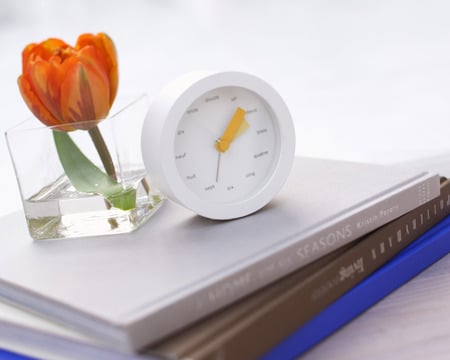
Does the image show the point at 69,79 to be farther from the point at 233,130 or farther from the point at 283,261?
the point at 283,261

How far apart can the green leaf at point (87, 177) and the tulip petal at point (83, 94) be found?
0.12ft

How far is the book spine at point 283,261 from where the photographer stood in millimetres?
639

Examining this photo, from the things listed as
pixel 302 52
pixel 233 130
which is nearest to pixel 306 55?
pixel 302 52

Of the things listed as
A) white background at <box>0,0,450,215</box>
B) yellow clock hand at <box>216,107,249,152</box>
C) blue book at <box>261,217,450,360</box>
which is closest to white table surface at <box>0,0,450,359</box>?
white background at <box>0,0,450,215</box>

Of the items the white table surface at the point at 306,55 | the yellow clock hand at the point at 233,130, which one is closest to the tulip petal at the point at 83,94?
the yellow clock hand at the point at 233,130

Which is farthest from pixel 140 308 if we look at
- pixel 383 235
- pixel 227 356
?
pixel 383 235

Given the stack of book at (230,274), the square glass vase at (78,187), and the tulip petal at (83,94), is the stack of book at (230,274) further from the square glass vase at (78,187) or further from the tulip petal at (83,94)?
the tulip petal at (83,94)

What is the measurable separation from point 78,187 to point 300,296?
294 millimetres

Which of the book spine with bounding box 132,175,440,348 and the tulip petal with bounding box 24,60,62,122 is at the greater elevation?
the tulip petal with bounding box 24,60,62,122

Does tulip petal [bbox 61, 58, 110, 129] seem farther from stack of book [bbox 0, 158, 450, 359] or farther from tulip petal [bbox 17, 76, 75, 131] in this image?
stack of book [bbox 0, 158, 450, 359]

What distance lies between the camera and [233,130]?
2.77ft

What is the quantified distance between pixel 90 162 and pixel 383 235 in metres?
0.33

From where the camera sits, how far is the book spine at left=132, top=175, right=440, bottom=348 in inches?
25.2

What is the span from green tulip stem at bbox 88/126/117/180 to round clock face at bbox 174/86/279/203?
0.09 m
